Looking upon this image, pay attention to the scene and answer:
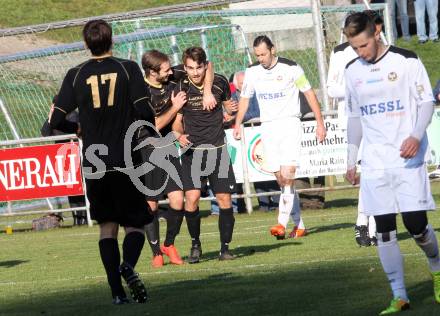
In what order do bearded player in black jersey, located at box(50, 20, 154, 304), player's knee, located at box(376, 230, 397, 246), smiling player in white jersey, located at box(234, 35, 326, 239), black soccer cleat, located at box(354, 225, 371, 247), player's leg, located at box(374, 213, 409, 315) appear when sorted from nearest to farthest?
player's leg, located at box(374, 213, 409, 315), player's knee, located at box(376, 230, 397, 246), bearded player in black jersey, located at box(50, 20, 154, 304), black soccer cleat, located at box(354, 225, 371, 247), smiling player in white jersey, located at box(234, 35, 326, 239)

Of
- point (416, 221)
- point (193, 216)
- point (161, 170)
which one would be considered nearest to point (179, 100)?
point (161, 170)

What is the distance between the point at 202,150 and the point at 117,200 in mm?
3358

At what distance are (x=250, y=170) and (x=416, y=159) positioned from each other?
10.5 metres

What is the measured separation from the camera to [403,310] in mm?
8555

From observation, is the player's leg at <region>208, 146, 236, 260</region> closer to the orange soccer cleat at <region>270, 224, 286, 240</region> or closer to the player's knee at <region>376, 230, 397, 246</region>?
the orange soccer cleat at <region>270, 224, 286, 240</region>

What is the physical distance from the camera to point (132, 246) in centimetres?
977

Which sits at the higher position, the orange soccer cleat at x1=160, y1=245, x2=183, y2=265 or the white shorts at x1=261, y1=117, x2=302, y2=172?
the white shorts at x1=261, y1=117, x2=302, y2=172

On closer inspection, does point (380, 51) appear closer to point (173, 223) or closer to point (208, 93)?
point (208, 93)

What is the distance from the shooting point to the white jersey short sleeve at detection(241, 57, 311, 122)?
48.4 feet

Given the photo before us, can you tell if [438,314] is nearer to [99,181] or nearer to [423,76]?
[423,76]

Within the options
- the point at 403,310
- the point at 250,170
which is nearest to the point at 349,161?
the point at 403,310

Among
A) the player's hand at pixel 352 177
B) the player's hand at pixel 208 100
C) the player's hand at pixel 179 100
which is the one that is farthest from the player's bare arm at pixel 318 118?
the player's hand at pixel 352 177

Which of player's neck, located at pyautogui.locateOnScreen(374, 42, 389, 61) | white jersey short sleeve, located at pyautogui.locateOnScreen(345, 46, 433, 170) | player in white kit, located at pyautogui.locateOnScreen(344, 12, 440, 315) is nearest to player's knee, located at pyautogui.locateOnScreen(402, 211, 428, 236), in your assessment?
player in white kit, located at pyautogui.locateOnScreen(344, 12, 440, 315)

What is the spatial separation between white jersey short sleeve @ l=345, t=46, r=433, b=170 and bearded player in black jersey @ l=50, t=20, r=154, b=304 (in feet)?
5.67
